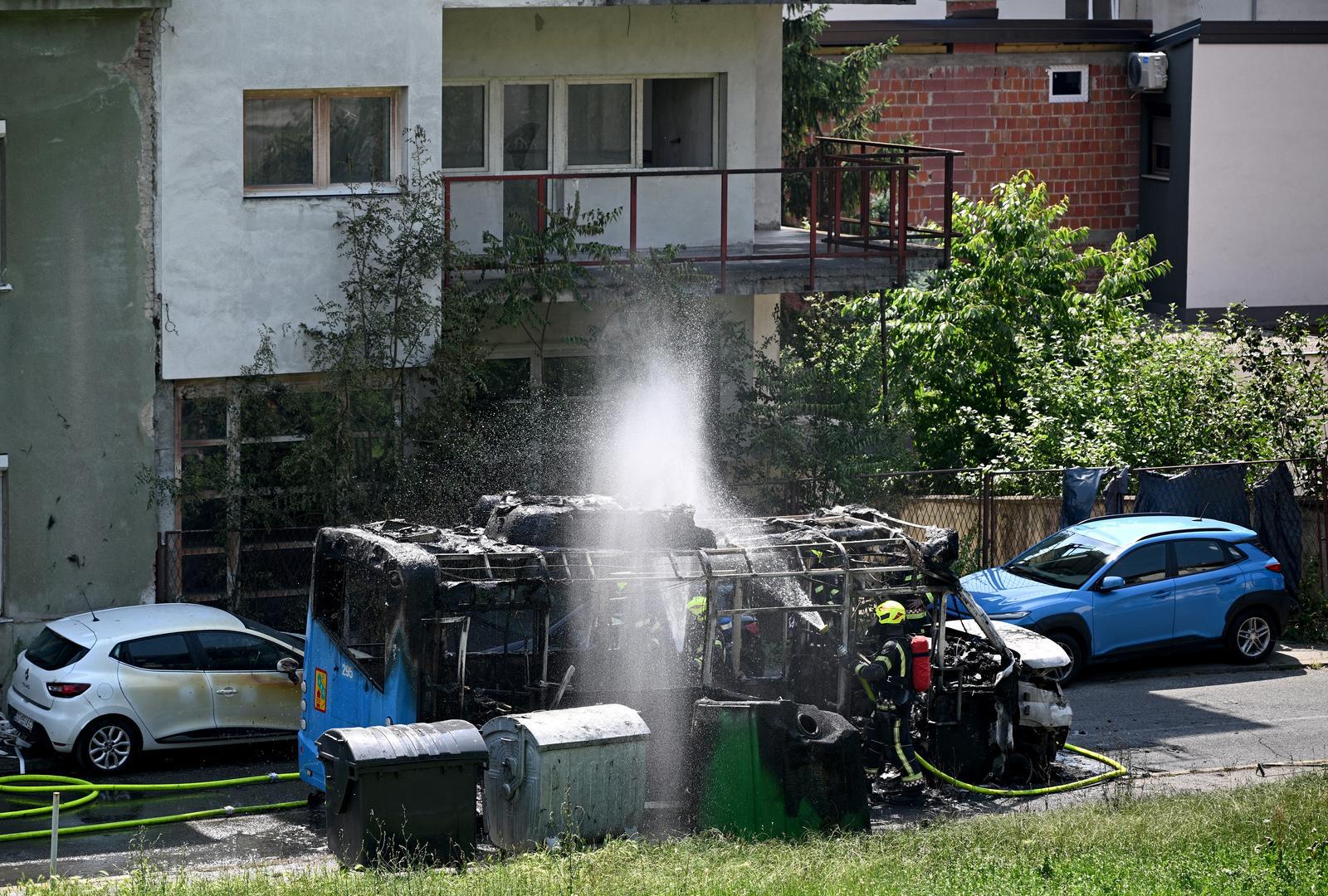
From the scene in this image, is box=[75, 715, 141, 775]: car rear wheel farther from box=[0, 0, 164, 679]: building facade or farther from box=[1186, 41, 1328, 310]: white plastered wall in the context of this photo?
box=[1186, 41, 1328, 310]: white plastered wall

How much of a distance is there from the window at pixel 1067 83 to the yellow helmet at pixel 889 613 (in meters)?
26.1

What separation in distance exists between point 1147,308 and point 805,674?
1034 inches

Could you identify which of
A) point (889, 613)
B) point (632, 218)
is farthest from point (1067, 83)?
point (889, 613)

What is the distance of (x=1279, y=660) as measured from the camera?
18625mm

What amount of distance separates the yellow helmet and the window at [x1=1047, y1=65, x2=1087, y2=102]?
2614 cm

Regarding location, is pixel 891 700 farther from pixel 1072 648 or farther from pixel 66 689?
pixel 66 689

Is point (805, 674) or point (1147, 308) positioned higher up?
point (1147, 308)

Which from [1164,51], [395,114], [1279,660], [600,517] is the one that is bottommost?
[1279,660]

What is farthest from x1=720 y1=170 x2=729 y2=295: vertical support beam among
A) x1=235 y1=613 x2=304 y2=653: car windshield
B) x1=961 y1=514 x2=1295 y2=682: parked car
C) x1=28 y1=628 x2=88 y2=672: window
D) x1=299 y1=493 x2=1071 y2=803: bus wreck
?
x1=28 y1=628 x2=88 y2=672: window

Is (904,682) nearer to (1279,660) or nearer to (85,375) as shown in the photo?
(1279,660)

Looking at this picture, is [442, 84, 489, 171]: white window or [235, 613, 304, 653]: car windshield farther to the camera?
[442, 84, 489, 171]: white window

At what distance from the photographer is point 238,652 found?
1533 cm

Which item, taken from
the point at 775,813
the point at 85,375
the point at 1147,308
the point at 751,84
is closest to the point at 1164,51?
the point at 1147,308

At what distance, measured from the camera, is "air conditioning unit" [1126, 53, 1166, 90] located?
3653 centimetres
